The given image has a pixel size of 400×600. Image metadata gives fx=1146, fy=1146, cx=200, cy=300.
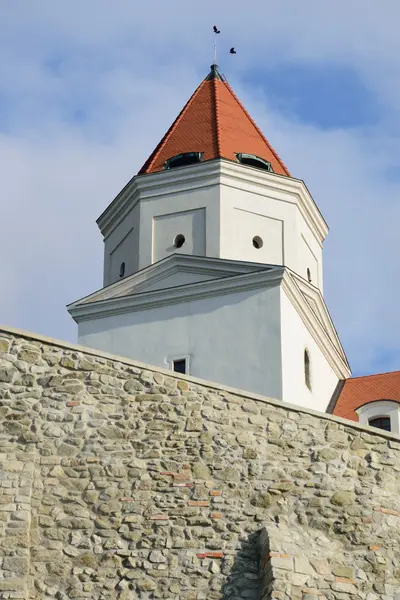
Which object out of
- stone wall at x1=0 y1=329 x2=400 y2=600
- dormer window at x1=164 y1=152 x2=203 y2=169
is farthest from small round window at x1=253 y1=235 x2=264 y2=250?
stone wall at x1=0 y1=329 x2=400 y2=600

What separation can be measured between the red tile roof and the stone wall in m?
11.0

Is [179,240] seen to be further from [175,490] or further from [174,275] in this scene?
[175,490]

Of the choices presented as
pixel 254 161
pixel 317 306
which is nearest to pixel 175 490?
pixel 317 306

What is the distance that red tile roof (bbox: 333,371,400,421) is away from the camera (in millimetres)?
24250

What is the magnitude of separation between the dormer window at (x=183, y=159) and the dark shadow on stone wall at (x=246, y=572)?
13206mm

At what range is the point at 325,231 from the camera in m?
25.6

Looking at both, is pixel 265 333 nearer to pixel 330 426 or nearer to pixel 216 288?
pixel 216 288

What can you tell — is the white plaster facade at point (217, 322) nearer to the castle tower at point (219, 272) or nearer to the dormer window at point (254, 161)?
the castle tower at point (219, 272)

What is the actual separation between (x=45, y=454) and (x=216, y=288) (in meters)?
9.68

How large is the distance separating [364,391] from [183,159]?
642cm

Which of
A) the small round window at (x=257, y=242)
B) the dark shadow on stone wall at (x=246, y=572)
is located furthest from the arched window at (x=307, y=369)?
the dark shadow on stone wall at (x=246, y=572)

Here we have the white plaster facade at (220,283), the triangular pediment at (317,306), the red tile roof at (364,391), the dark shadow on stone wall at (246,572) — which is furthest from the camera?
the red tile roof at (364,391)

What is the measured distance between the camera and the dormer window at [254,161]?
80.5 feet

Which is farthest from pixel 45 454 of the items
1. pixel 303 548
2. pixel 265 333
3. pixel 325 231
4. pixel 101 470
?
pixel 325 231
